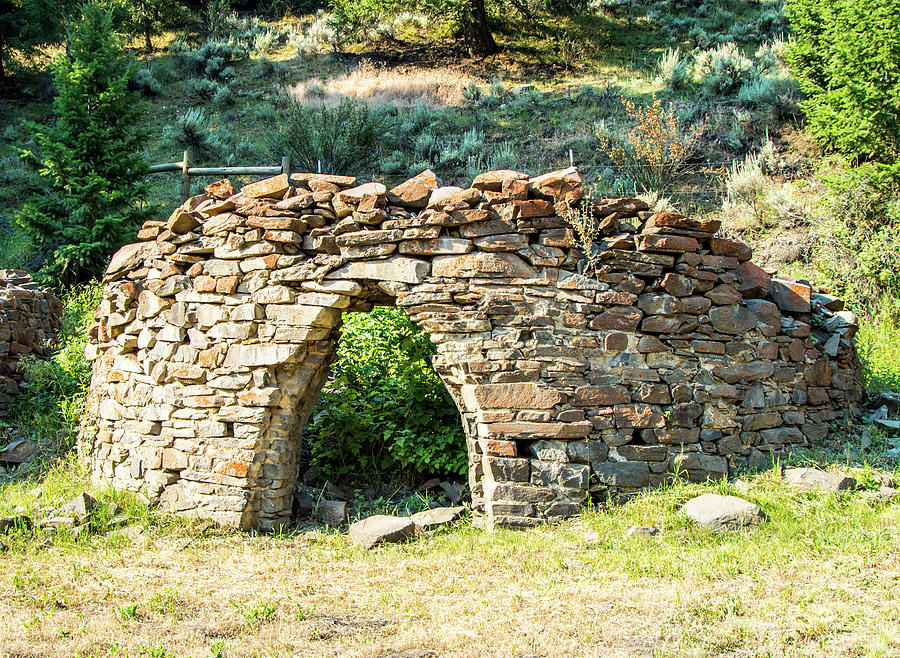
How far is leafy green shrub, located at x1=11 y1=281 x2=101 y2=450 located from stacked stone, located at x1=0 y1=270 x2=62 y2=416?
183 mm

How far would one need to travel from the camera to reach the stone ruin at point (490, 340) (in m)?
5.33

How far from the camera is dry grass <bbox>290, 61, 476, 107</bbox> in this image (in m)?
17.2

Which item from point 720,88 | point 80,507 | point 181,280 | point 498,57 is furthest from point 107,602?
point 498,57

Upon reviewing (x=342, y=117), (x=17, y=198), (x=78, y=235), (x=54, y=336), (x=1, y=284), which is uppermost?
(x=342, y=117)

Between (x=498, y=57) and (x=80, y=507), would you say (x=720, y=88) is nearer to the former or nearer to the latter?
(x=498, y=57)

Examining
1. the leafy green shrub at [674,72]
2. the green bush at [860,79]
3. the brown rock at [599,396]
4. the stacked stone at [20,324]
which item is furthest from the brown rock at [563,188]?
the leafy green shrub at [674,72]

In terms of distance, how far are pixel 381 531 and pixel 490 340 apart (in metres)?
1.71

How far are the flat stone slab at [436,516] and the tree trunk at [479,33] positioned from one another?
16701 millimetres

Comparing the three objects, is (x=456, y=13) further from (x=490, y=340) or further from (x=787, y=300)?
(x=490, y=340)

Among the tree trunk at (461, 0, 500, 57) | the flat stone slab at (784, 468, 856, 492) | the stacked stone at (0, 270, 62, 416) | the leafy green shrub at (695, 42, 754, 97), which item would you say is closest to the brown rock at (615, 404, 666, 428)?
the flat stone slab at (784, 468, 856, 492)

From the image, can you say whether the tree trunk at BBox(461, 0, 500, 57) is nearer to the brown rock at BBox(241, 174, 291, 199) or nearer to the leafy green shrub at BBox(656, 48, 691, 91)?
the leafy green shrub at BBox(656, 48, 691, 91)

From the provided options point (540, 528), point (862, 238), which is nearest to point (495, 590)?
point (540, 528)

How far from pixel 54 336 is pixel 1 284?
3.50 feet

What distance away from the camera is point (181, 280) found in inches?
234
